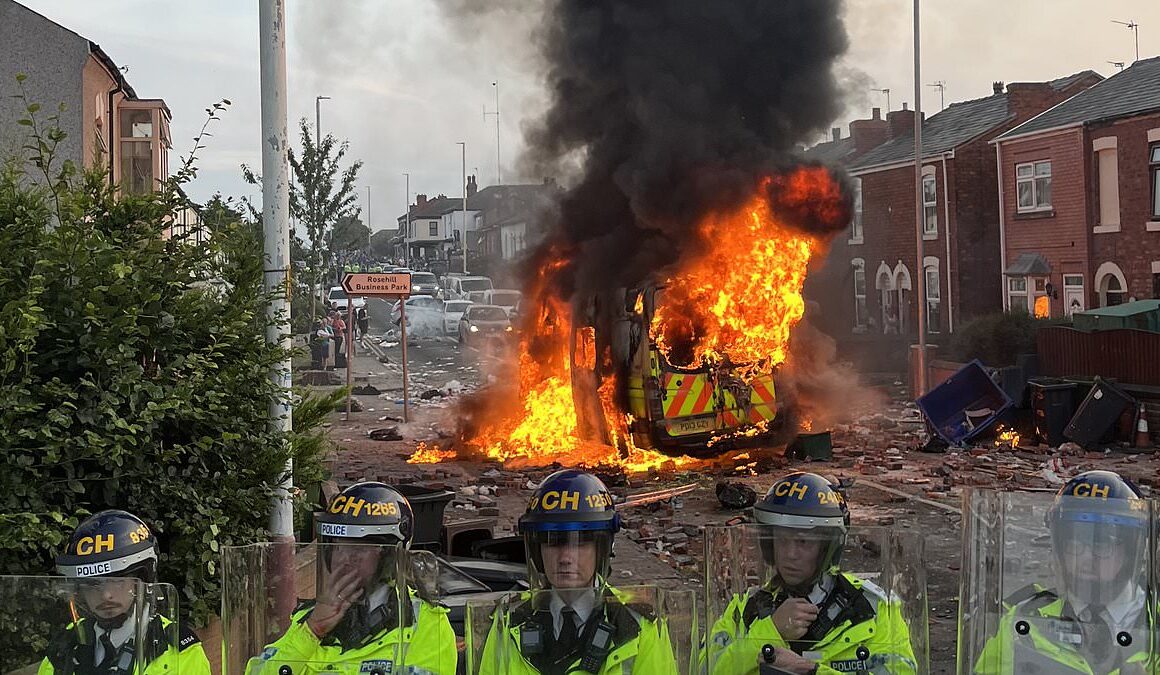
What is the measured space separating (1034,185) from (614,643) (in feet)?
94.8

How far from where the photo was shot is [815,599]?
395 centimetres

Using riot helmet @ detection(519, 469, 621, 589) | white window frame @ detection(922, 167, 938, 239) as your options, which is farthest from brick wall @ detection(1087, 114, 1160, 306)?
riot helmet @ detection(519, 469, 621, 589)

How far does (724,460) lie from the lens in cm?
1642

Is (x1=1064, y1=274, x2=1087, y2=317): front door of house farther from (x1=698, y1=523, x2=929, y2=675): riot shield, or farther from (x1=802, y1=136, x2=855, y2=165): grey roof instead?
(x1=698, y1=523, x2=929, y2=675): riot shield

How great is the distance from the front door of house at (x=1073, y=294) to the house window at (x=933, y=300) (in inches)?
182

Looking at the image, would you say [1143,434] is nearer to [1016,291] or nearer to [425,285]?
[1016,291]

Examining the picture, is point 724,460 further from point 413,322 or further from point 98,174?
point 413,322

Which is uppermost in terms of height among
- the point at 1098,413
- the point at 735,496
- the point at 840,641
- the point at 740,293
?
the point at 740,293

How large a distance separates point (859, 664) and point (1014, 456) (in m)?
13.6

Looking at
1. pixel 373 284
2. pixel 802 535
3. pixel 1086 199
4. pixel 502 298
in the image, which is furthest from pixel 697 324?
pixel 502 298

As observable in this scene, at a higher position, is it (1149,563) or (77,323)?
(77,323)

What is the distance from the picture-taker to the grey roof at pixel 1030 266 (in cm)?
2914

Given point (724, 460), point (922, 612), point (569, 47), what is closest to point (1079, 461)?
point (724, 460)

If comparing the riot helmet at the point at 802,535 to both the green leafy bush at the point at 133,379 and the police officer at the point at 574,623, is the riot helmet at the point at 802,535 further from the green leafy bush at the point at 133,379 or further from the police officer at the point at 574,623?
the green leafy bush at the point at 133,379
